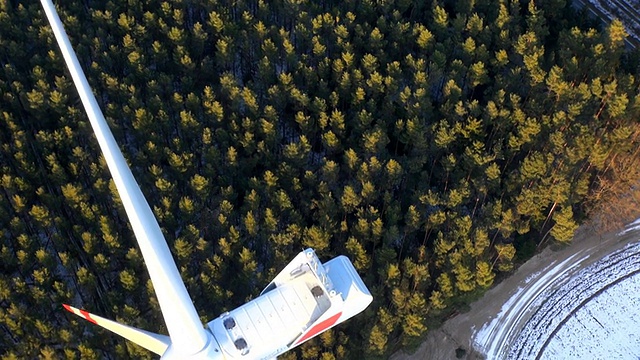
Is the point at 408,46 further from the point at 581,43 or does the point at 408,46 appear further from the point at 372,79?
Result: the point at 581,43

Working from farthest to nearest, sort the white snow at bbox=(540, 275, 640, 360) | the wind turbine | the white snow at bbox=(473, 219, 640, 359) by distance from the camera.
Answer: the white snow at bbox=(473, 219, 640, 359), the white snow at bbox=(540, 275, 640, 360), the wind turbine

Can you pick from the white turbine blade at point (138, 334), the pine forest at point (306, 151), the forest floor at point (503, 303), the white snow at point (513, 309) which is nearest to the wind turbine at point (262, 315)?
the white turbine blade at point (138, 334)

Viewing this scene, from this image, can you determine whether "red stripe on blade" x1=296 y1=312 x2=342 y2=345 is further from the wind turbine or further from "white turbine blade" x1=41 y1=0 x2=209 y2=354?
"white turbine blade" x1=41 y1=0 x2=209 y2=354

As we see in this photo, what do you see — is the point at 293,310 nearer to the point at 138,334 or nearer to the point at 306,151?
the point at 138,334

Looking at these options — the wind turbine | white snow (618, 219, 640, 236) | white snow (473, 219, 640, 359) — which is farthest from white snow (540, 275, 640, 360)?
the wind turbine

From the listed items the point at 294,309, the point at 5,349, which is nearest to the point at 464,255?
the point at 294,309
